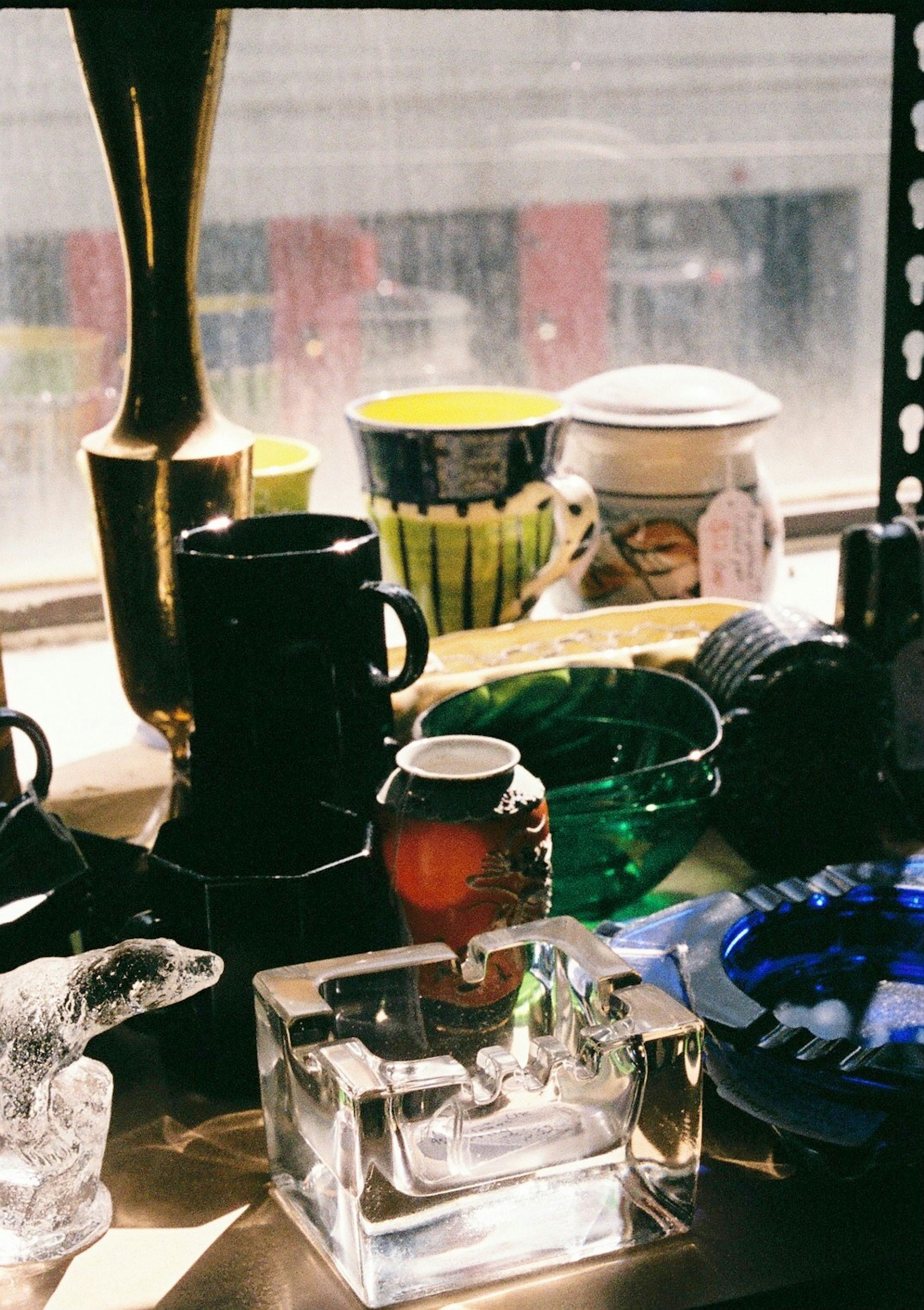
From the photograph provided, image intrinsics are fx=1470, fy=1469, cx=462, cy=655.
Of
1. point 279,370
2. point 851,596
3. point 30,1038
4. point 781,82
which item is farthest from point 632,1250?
point 781,82

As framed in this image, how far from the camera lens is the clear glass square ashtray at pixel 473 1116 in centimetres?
45

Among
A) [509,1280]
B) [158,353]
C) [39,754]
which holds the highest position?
[158,353]

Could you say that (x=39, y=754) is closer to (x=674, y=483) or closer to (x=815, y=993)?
(x=815, y=993)

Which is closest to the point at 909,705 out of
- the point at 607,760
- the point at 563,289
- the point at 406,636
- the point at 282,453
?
the point at 607,760

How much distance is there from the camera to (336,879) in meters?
0.56

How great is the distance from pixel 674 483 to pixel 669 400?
51 millimetres

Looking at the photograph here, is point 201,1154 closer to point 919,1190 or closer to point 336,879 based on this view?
point 336,879

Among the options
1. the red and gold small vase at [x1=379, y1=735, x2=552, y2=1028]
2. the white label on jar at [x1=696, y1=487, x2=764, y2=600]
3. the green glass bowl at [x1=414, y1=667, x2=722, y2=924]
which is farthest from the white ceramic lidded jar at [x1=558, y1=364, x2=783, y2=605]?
the red and gold small vase at [x1=379, y1=735, x2=552, y2=1028]

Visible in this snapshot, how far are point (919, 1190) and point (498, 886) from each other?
18cm

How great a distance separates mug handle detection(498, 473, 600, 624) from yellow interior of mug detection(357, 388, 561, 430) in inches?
2.6

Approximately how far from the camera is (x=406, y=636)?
2.05ft

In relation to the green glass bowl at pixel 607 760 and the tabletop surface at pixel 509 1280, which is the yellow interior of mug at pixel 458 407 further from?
the tabletop surface at pixel 509 1280

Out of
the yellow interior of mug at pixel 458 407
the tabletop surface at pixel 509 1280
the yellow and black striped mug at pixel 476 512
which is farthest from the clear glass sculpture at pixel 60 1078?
the yellow interior of mug at pixel 458 407

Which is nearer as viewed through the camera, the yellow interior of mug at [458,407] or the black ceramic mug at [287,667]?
the black ceramic mug at [287,667]
